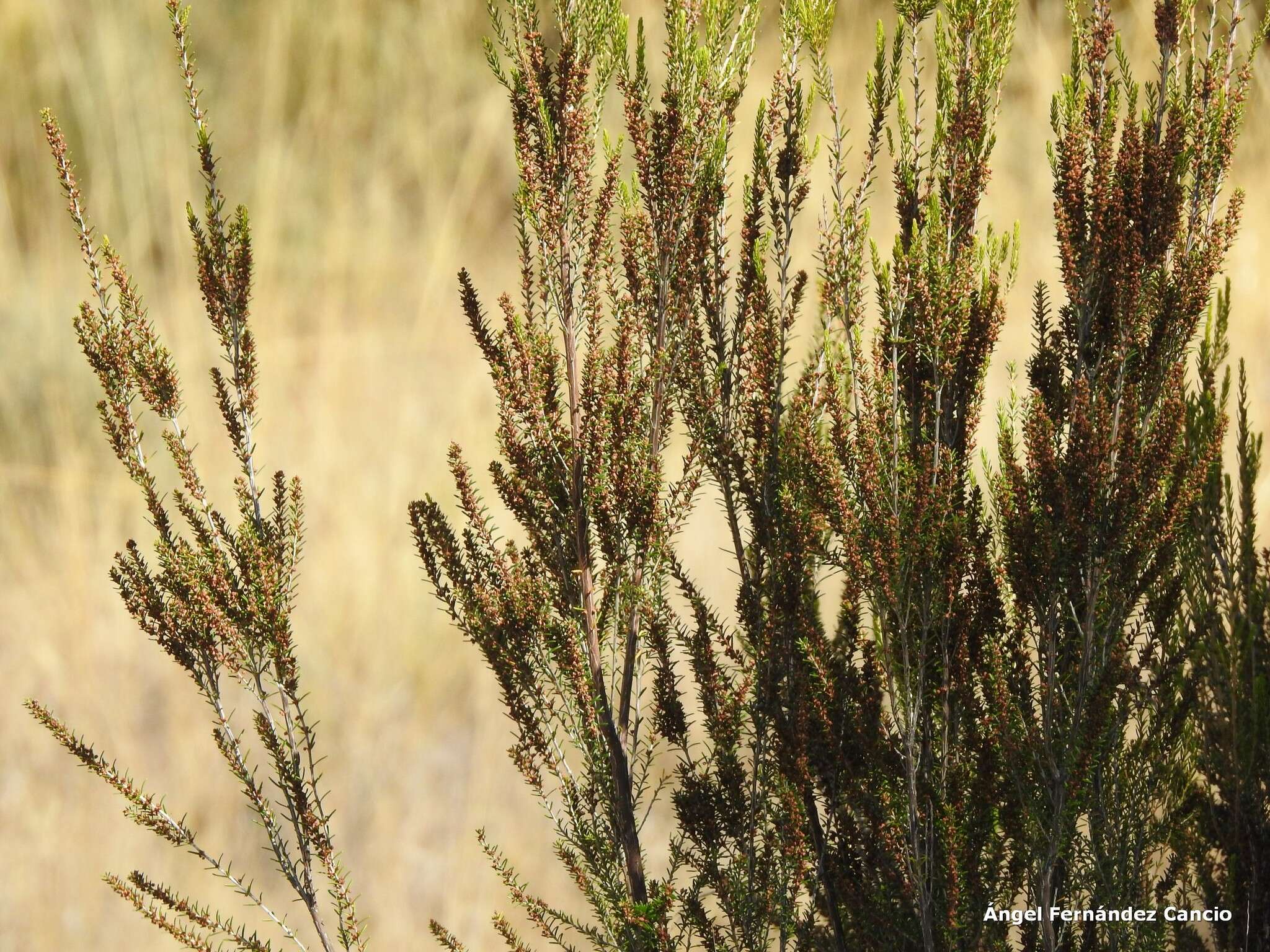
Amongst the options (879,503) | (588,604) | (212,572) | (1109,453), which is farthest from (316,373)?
(1109,453)

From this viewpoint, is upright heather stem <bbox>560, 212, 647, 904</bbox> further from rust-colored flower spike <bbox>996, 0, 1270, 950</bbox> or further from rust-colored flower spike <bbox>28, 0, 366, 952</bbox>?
rust-colored flower spike <bbox>996, 0, 1270, 950</bbox>

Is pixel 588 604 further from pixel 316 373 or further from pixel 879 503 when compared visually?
pixel 316 373

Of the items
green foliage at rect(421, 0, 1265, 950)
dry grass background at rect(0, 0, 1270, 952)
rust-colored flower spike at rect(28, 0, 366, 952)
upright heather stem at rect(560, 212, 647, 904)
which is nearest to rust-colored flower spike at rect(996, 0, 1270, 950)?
green foliage at rect(421, 0, 1265, 950)

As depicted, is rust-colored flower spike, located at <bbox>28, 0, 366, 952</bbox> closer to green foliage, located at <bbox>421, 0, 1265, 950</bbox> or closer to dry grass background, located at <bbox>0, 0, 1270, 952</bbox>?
green foliage, located at <bbox>421, 0, 1265, 950</bbox>

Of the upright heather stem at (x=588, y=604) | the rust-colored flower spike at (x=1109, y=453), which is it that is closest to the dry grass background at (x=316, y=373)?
the upright heather stem at (x=588, y=604)

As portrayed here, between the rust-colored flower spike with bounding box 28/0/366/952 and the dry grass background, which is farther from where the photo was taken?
the dry grass background

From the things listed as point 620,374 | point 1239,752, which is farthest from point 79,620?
point 1239,752

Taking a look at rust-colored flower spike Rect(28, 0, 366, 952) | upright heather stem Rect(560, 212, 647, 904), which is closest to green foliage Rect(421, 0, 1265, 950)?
upright heather stem Rect(560, 212, 647, 904)
